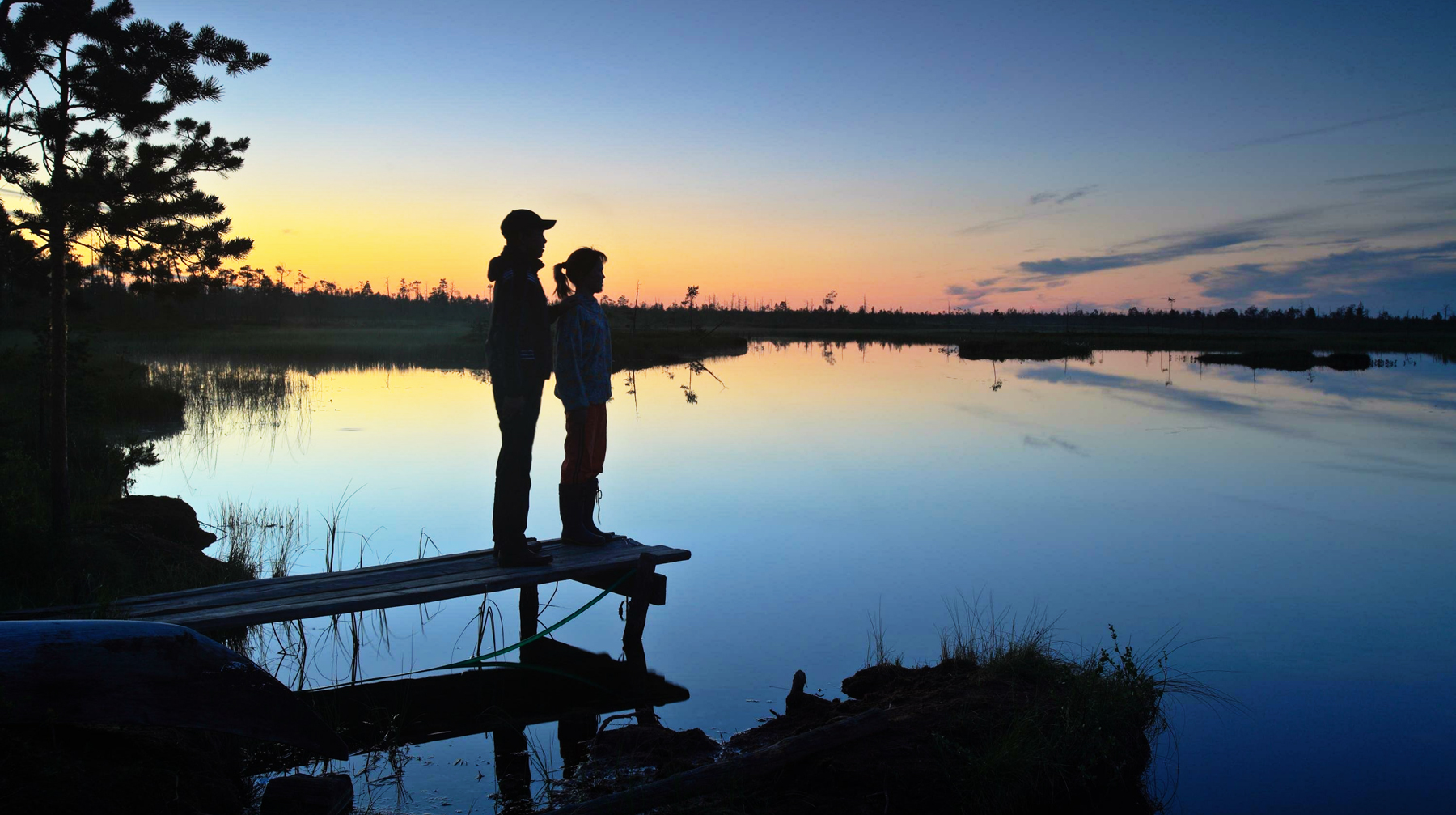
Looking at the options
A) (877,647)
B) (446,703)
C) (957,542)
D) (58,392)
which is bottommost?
(446,703)

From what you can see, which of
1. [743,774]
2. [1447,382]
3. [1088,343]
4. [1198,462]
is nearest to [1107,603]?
[743,774]

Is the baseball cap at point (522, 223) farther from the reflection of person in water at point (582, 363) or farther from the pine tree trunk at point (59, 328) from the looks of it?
the pine tree trunk at point (59, 328)

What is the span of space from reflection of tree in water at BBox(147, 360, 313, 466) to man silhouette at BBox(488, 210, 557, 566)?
10.8 m

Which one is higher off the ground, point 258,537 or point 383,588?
point 383,588

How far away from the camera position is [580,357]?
6.23 metres

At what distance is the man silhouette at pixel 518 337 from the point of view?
565 cm

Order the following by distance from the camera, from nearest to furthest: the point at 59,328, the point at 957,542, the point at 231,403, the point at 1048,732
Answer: the point at 1048,732, the point at 59,328, the point at 957,542, the point at 231,403

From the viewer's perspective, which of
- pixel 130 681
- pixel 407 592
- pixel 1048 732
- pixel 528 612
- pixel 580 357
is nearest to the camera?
pixel 130 681

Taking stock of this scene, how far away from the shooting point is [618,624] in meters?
7.73

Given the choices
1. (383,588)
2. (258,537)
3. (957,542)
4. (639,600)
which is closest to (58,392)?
(258,537)

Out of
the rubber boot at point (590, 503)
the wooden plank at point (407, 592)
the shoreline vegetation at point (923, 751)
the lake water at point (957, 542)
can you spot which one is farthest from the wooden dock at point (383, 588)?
the shoreline vegetation at point (923, 751)

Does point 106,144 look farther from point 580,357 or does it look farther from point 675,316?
point 675,316

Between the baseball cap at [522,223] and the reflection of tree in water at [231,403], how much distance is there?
11075 mm

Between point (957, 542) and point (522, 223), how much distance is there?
6816 mm
